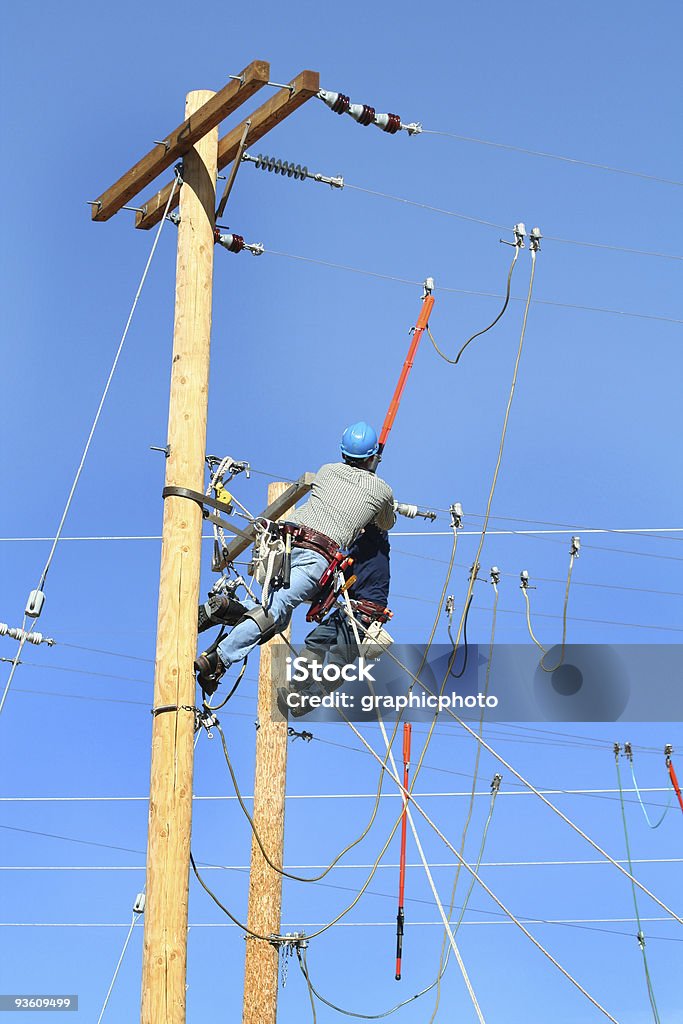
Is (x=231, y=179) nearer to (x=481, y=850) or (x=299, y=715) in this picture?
(x=299, y=715)

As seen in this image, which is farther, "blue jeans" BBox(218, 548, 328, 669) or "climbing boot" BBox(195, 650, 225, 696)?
"blue jeans" BBox(218, 548, 328, 669)

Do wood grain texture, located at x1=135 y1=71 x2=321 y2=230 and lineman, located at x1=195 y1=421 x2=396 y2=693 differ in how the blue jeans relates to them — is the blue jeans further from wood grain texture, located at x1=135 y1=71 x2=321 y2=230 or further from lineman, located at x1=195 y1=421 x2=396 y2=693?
wood grain texture, located at x1=135 y1=71 x2=321 y2=230

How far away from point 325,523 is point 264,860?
2.81m

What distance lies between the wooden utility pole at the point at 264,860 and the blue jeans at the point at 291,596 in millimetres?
2214

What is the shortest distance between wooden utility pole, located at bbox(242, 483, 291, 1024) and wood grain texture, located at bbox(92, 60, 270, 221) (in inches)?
139

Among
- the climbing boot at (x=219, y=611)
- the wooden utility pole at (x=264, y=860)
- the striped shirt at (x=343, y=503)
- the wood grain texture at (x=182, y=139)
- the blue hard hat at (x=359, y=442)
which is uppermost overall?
the wood grain texture at (x=182, y=139)

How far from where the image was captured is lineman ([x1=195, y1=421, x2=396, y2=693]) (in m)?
7.82

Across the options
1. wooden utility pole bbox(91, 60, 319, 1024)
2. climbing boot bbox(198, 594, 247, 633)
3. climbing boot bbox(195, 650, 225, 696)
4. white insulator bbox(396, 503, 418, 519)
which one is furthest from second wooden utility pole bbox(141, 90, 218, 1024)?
white insulator bbox(396, 503, 418, 519)

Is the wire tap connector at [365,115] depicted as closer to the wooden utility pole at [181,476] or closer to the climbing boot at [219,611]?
the wooden utility pole at [181,476]

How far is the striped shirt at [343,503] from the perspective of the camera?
26.8 feet

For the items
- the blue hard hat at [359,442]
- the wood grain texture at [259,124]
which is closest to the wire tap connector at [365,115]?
the wood grain texture at [259,124]

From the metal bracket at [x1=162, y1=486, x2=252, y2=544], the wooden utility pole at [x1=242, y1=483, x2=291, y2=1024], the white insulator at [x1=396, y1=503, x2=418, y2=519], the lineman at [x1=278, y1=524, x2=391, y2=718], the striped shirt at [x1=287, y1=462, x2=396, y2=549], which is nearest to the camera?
the metal bracket at [x1=162, y1=486, x2=252, y2=544]

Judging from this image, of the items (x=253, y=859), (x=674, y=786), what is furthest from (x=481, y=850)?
(x=253, y=859)

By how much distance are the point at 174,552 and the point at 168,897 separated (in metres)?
1.57
